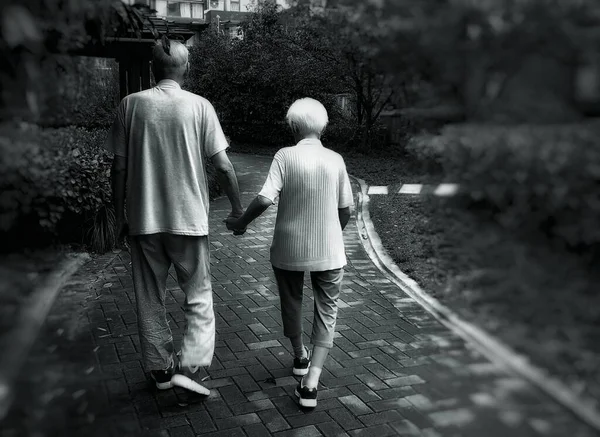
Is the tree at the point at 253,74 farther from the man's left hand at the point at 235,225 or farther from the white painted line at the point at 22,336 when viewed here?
the white painted line at the point at 22,336

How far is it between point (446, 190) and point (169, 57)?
2605 mm

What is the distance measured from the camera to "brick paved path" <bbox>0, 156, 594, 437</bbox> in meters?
1.57

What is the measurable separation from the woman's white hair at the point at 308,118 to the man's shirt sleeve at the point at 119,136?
1.00 metres

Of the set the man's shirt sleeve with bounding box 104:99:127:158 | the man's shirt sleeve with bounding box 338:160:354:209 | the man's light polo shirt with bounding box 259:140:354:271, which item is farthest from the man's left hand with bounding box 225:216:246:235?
the man's shirt sleeve with bounding box 104:99:127:158

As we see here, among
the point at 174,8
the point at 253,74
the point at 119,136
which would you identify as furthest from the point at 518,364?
the point at 174,8

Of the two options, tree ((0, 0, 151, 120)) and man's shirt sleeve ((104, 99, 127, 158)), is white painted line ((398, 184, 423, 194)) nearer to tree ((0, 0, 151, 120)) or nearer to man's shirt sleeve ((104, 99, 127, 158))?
tree ((0, 0, 151, 120))

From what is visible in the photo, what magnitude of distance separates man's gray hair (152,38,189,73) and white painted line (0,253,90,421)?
2.13 metres

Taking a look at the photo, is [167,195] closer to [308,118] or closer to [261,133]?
[308,118]

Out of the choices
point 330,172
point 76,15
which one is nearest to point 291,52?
point 330,172

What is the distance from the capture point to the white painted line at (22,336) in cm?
156

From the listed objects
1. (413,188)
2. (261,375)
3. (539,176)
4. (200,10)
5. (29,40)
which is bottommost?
(261,375)

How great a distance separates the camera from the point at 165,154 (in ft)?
12.2

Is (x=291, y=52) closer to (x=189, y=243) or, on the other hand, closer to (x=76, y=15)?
(x=189, y=243)

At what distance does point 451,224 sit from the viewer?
1670 millimetres
